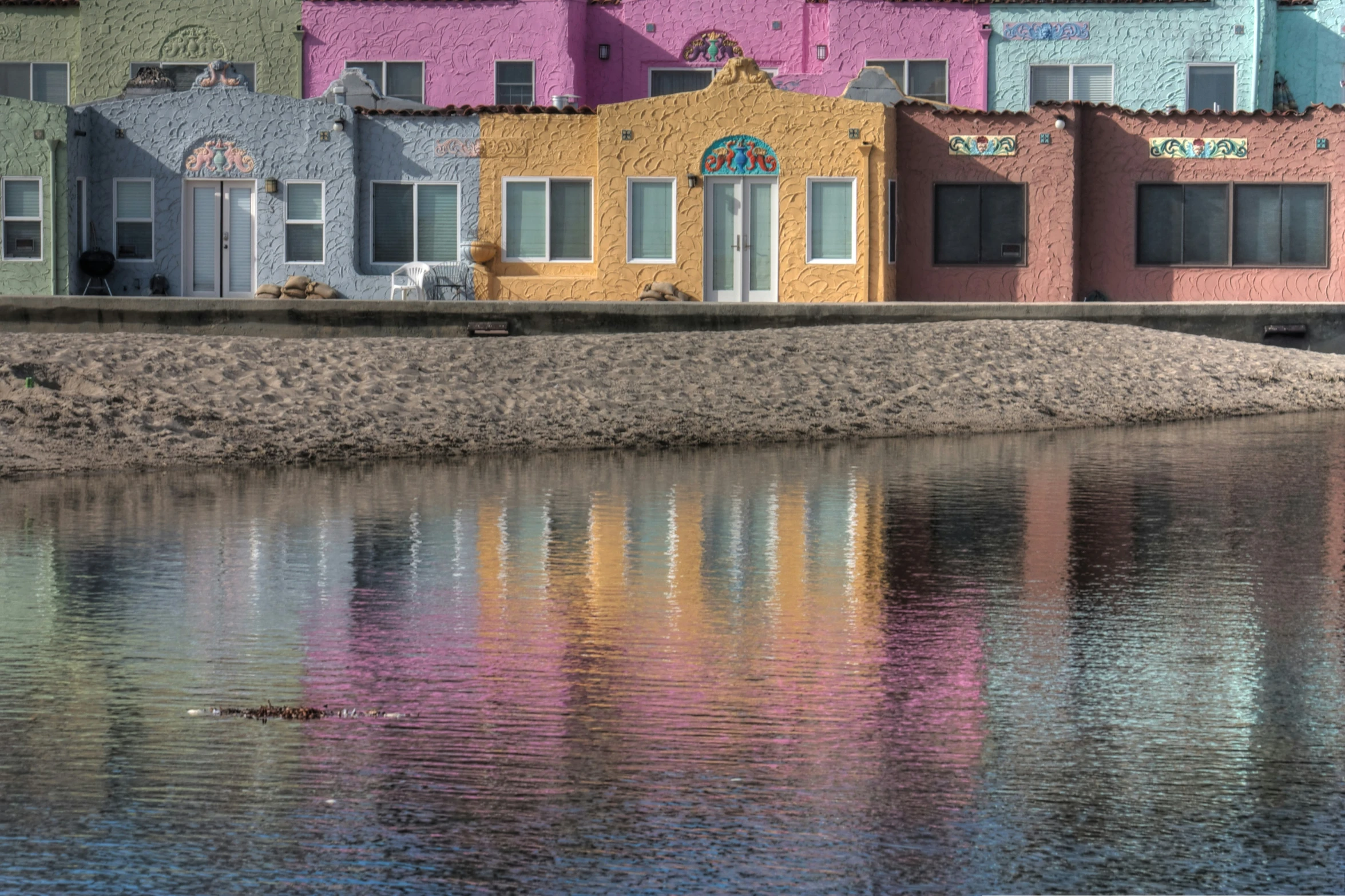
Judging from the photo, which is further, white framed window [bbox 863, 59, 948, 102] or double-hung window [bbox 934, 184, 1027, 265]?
white framed window [bbox 863, 59, 948, 102]

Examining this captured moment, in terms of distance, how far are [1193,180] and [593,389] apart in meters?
16.2

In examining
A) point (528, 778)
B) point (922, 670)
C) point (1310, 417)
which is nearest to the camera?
point (528, 778)

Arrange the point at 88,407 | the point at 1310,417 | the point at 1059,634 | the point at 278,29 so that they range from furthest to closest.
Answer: the point at 278,29 → the point at 1310,417 → the point at 88,407 → the point at 1059,634

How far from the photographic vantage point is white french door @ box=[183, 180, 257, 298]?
35406 millimetres

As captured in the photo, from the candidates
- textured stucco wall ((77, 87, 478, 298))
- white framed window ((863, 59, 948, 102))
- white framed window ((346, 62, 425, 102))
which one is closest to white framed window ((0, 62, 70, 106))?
white framed window ((346, 62, 425, 102))

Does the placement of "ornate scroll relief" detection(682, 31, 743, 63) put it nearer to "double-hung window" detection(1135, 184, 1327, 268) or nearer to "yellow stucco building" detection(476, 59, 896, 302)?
"yellow stucco building" detection(476, 59, 896, 302)

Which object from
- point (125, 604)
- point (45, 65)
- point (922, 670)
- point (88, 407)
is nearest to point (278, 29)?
point (45, 65)

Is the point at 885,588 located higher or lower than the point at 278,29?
lower

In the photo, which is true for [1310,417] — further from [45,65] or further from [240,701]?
[45,65]

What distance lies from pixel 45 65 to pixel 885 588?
112 feet

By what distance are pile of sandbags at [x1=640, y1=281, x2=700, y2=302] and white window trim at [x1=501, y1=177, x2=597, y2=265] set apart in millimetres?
1335

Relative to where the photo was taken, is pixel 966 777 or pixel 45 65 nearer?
pixel 966 777

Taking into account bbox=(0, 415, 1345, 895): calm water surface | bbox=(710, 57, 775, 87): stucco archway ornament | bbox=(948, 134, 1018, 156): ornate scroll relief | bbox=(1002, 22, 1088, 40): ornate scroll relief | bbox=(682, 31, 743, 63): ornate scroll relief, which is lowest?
bbox=(0, 415, 1345, 895): calm water surface

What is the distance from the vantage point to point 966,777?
747cm
